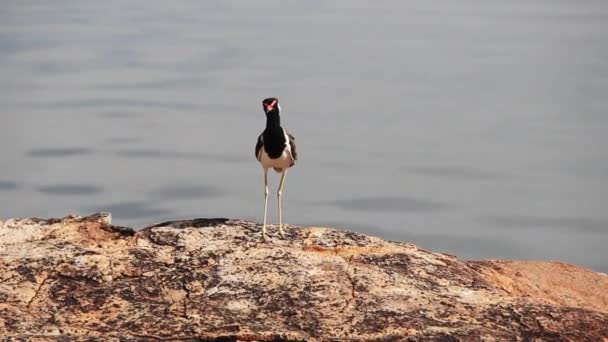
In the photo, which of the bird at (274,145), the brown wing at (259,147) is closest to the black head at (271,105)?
the bird at (274,145)

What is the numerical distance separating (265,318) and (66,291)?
10.0ft

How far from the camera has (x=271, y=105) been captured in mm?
15852

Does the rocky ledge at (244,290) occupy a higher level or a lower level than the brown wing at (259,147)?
lower

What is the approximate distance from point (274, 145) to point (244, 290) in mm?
4451

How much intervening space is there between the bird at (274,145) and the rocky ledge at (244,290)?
5.76 feet

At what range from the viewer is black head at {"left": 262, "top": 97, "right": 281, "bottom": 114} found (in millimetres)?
15836

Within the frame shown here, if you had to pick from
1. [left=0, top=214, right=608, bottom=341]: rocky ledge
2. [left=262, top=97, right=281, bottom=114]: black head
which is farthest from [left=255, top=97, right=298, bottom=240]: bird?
[left=0, top=214, right=608, bottom=341]: rocky ledge

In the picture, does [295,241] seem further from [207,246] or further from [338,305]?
[338,305]

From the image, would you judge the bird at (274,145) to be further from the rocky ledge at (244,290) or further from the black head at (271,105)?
the rocky ledge at (244,290)

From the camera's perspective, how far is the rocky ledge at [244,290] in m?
11.5

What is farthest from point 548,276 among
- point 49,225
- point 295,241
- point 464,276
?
point 49,225

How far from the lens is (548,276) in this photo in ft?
59.7

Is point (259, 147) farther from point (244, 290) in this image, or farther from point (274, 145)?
point (244, 290)

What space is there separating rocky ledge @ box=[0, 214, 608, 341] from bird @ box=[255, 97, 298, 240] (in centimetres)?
176
